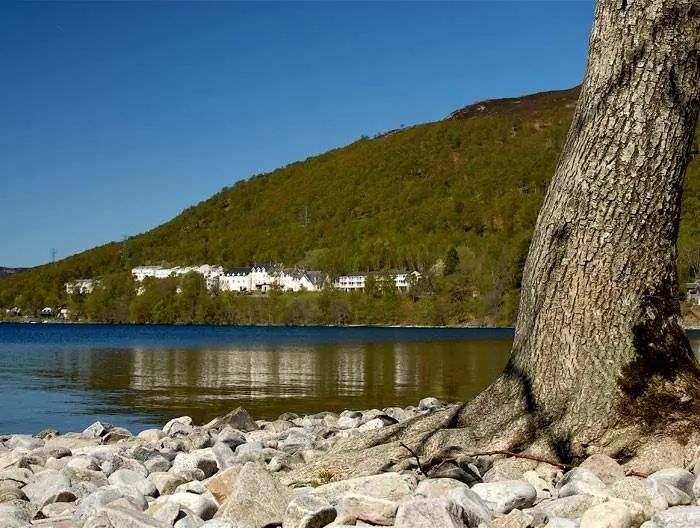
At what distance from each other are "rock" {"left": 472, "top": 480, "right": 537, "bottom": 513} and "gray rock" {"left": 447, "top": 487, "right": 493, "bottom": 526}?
0.71ft

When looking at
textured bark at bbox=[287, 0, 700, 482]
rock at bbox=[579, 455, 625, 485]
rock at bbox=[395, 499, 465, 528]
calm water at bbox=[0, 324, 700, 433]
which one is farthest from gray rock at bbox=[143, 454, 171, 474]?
calm water at bbox=[0, 324, 700, 433]

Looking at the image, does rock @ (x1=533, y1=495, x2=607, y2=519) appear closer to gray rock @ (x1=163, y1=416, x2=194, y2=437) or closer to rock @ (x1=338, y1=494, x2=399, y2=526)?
rock @ (x1=338, y1=494, x2=399, y2=526)

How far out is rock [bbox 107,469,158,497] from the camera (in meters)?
5.73

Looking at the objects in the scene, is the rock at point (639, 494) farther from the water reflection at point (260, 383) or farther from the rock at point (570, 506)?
the water reflection at point (260, 383)

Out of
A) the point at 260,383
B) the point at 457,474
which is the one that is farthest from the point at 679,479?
the point at 260,383

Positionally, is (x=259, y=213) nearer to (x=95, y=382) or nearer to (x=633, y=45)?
(x=95, y=382)

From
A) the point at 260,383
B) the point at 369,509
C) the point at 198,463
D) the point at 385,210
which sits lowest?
the point at 260,383

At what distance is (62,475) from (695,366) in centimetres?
447

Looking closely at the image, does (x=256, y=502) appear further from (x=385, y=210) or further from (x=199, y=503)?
(x=385, y=210)

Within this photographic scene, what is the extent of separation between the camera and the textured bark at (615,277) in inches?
229

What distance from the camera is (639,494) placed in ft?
13.8

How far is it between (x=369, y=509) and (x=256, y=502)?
2.10 ft

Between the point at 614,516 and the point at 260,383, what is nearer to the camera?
the point at 614,516

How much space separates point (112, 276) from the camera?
165875 millimetres
